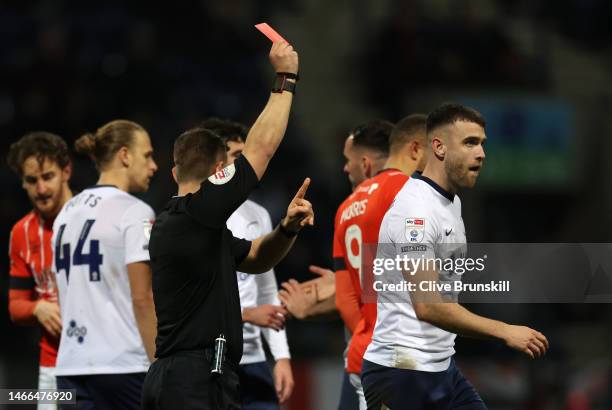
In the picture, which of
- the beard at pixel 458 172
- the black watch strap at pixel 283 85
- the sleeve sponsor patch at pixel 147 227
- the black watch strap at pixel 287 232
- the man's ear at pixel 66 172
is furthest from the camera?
the man's ear at pixel 66 172

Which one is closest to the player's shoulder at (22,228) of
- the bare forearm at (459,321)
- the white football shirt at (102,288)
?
the white football shirt at (102,288)

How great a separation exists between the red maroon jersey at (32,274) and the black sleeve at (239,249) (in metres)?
2.37

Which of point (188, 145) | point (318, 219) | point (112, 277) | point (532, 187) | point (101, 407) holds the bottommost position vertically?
point (101, 407)

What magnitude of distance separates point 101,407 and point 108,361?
27cm

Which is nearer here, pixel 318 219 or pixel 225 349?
Result: pixel 225 349

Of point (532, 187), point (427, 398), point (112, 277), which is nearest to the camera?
point (427, 398)

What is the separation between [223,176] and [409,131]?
2039 millimetres

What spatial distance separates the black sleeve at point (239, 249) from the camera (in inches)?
205

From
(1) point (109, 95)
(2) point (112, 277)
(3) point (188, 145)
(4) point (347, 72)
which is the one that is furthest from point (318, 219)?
(3) point (188, 145)

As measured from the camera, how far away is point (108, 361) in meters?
6.34

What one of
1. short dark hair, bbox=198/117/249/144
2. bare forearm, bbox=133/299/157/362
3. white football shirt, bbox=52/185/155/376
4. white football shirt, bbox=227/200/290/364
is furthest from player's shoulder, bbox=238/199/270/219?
bare forearm, bbox=133/299/157/362

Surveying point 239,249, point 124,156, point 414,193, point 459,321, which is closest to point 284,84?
point 239,249

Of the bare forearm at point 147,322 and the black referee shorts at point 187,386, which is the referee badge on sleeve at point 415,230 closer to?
the black referee shorts at point 187,386

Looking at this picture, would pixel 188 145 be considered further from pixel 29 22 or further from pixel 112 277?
pixel 29 22
